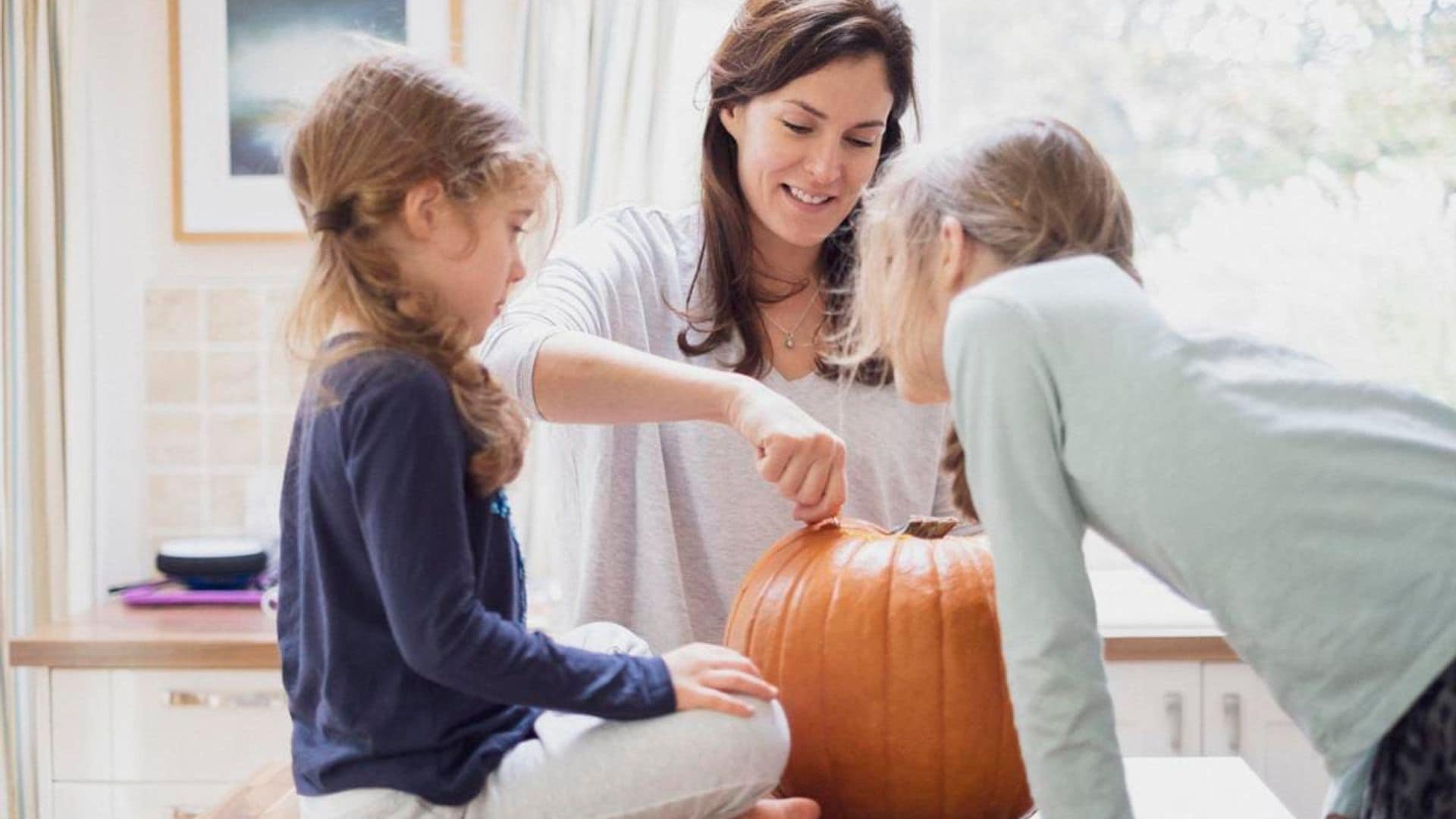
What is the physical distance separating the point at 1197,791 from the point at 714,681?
0.53 m

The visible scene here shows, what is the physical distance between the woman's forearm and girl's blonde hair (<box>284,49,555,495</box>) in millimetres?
222

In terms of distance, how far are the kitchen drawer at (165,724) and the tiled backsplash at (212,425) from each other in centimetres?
52

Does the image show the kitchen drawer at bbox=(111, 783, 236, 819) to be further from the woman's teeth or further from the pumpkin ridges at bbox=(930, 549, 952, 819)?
the pumpkin ridges at bbox=(930, 549, 952, 819)

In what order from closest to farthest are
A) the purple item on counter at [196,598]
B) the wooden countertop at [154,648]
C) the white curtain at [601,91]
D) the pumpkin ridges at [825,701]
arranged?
the pumpkin ridges at [825,701], the wooden countertop at [154,648], the purple item on counter at [196,598], the white curtain at [601,91]

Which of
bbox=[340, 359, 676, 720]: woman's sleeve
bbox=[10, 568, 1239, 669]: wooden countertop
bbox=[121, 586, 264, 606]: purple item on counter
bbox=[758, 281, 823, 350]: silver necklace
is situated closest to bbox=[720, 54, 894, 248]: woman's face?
bbox=[758, 281, 823, 350]: silver necklace

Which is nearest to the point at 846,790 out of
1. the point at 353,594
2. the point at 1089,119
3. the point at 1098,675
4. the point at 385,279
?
the point at 1098,675

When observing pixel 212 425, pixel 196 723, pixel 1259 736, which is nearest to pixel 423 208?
pixel 196 723

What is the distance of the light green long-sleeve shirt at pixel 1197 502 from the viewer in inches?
38.6

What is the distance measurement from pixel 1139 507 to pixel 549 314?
67 cm

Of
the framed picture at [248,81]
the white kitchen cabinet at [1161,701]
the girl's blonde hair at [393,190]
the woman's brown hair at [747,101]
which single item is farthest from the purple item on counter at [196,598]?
the girl's blonde hair at [393,190]

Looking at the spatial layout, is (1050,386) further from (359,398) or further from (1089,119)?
(1089,119)

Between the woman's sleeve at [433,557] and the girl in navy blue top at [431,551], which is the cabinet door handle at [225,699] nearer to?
the girl in navy blue top at [431,551]

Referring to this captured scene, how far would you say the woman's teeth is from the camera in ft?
5.16

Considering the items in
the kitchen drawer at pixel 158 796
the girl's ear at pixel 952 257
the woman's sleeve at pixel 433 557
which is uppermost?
the girl's ear at pixel 952 257
